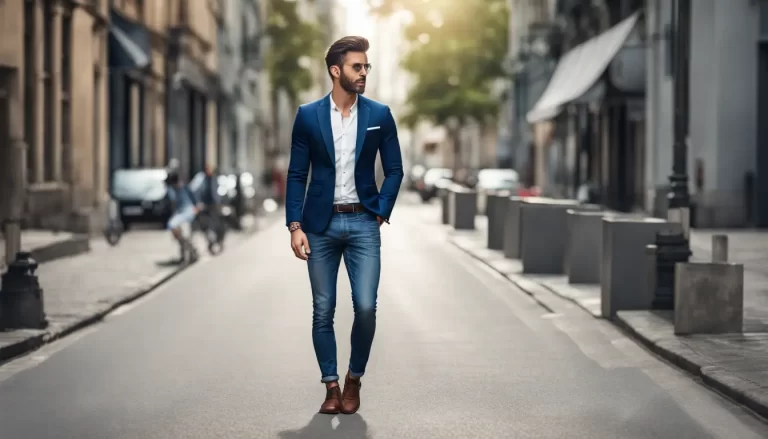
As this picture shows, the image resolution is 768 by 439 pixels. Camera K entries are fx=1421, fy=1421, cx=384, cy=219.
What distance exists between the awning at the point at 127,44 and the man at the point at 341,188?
82.3 feet

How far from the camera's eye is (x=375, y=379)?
9039mm

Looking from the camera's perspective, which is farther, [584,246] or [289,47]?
[289,47]

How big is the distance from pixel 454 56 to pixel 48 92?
124ft

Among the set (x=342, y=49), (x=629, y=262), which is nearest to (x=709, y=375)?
(x=342, y=49)

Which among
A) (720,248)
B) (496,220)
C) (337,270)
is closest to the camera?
(337,270)

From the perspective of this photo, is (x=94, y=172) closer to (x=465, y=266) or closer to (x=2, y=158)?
(x=2, y=158)

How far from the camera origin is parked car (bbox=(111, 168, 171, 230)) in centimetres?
3092

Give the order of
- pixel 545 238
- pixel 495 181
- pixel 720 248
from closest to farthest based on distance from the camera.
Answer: pixel 720 248 < pixel 545 238 < pixel 495 181

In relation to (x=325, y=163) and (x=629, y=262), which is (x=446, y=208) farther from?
(x=325, y=163)

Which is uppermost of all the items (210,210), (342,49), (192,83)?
(192,83)

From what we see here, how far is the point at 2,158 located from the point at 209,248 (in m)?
3.70

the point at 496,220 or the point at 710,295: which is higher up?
the point at 710,295

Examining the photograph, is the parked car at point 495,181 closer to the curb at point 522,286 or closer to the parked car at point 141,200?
the parked car at point 141,200

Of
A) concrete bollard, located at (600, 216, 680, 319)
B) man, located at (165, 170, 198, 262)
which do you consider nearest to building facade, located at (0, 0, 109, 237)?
man, located at (165, 170, 198, 262)
